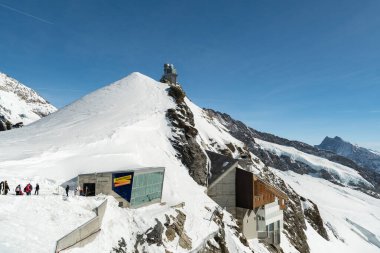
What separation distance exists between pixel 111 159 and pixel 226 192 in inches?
735

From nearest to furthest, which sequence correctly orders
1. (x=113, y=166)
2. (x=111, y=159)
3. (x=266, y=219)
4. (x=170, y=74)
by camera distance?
(x=113, y=166)
(x=111, y=159)
(x=266, y=219)
(x=170, y=74)

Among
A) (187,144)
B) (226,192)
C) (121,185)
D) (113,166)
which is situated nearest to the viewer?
(121,185)

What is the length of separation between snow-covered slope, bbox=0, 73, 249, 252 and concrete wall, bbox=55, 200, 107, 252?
45 cm

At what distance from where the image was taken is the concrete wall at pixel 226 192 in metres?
46.7

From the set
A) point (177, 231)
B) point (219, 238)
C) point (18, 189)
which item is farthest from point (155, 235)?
point (219, 238)

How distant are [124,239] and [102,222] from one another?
200 cm

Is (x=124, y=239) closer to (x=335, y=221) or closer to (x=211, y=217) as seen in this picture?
(x=211, y=217)

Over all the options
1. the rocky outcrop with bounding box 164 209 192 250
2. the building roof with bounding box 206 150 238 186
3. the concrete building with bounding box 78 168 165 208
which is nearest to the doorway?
the concrete building with bounding box 78 168 165 208

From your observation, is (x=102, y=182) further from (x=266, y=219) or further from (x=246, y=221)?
(x=266, y=219)

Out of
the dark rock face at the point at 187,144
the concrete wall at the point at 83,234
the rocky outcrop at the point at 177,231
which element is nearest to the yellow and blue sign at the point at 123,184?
the rocky outcrop at the point at 177,231

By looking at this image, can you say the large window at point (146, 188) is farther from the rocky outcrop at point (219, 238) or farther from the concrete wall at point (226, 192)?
the concrete wall at point (226, 192)

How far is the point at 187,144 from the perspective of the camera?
51.1 metres

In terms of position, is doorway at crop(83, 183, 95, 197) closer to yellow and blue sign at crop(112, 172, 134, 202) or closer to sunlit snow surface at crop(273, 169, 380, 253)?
yellow and blue sign at crop(112, 172, 134, 202)

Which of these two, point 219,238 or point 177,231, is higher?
point 177,231
